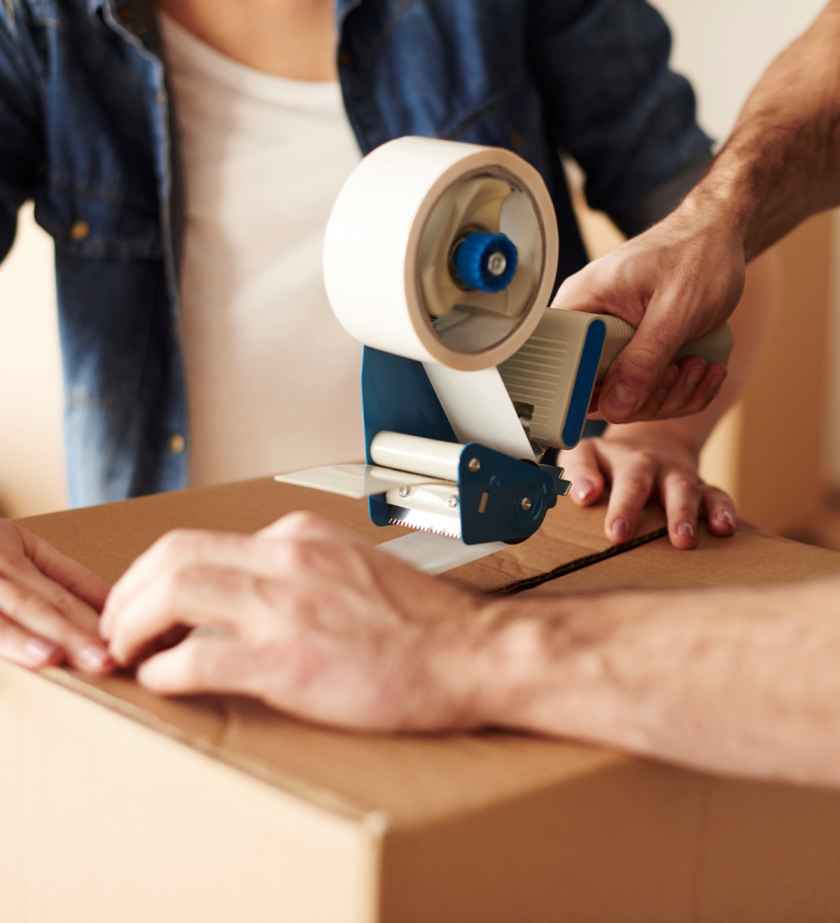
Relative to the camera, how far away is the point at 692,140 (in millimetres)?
1400

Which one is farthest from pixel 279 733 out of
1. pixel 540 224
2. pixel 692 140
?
pixel 692 140

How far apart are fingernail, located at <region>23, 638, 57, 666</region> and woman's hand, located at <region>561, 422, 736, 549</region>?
0.42 m

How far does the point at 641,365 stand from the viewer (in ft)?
2.87

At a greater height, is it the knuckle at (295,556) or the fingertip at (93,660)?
the knuckle at (295,556)

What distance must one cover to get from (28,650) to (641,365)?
472 mm

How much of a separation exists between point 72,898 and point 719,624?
0.37m

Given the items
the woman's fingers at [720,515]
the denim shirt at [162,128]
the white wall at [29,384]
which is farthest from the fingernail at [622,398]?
the white wall at [29,384]

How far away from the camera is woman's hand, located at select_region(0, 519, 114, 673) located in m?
0.66

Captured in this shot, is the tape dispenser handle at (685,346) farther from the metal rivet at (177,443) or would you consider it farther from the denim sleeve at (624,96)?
the metal rivet at (177,443)

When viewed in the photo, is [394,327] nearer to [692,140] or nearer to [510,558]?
[510,558]

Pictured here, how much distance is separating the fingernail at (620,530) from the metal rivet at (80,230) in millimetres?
740

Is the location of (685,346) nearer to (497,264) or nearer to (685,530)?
(685,530)

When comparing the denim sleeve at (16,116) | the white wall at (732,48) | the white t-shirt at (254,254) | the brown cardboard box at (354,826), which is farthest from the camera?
the white wall at (732,48)

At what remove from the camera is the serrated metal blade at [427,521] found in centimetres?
76
